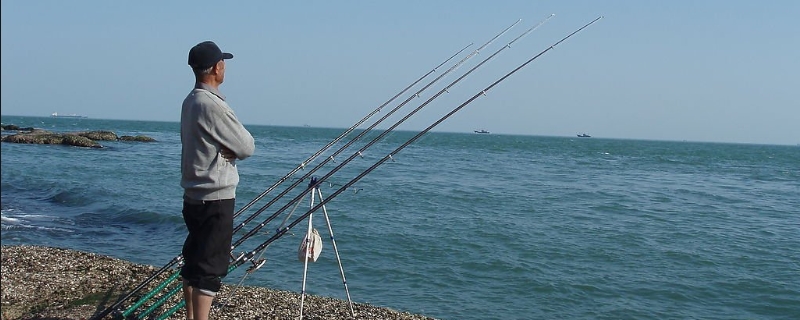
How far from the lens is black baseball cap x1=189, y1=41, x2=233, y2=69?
12.0ft

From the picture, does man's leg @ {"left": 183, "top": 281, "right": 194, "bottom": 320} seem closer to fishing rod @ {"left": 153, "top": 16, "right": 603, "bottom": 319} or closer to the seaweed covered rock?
fishing rod @ {"left": 153, "top": 16, "right": 603, "bottom": 319}

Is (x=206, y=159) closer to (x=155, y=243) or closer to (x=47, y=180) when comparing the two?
(x=155, y=243)

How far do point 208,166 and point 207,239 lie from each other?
40cm

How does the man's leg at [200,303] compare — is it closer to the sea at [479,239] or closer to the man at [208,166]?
the man at [208,166]

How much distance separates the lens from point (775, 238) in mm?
15844

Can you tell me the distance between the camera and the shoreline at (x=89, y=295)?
6082mm

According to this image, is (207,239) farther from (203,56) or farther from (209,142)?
(203,56)

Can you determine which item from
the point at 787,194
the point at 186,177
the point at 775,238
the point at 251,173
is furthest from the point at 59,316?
the point at 787,194

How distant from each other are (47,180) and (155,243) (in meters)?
11.7

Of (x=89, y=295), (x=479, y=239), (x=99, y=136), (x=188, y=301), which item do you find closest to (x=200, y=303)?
(x=188, y=301)

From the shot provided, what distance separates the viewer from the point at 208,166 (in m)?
3.63

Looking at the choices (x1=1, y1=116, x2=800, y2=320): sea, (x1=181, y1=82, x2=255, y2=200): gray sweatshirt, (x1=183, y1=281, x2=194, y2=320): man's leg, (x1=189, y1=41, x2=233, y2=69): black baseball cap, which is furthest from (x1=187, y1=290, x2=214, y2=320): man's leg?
(x1=1, y1=116, x2=800, y2=320): sea

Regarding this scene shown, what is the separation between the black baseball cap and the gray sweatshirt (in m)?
0.11

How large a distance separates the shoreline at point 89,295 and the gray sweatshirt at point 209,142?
2.53m
